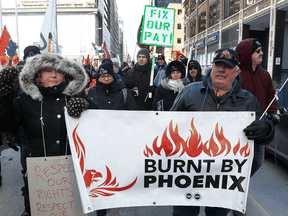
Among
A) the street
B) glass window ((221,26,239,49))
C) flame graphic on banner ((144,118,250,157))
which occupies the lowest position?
the street

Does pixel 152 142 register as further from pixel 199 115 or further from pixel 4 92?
pixel 4 92

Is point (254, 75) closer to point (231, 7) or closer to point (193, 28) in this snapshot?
point (231, 7)

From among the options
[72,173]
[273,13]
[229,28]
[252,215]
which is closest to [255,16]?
[273,13]

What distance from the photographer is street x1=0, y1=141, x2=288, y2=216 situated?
316 cm

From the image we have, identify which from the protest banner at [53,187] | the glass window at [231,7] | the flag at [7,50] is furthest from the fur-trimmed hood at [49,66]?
the glass window at [231,7]

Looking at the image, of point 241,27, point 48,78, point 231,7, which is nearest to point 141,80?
point 48,78

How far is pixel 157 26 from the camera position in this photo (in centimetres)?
556

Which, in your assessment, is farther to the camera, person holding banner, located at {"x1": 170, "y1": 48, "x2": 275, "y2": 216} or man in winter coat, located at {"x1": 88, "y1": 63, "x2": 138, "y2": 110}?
man in winter coat, located at {"x1": 88, "y1": 63, "x2": 138, "y2": 110}

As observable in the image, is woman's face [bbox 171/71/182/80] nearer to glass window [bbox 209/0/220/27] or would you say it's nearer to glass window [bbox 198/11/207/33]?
glass window [bbox 209/0/220/27]

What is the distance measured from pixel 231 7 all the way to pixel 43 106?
86.1 ft

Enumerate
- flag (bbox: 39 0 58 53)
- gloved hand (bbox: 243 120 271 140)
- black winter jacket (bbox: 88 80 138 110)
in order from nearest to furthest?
1. gloved hand (bbox: 243 120 271 140)
2. black winter jacket (bbox: 88 80 138 110)
3. flag (bbox: 39 0 58 53)

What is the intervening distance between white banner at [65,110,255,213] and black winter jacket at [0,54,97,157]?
0.36 m

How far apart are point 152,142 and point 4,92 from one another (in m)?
1.36

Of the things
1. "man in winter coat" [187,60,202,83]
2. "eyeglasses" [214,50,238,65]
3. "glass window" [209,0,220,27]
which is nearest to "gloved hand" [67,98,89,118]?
"eyeglasses" [214,50,238,65]
